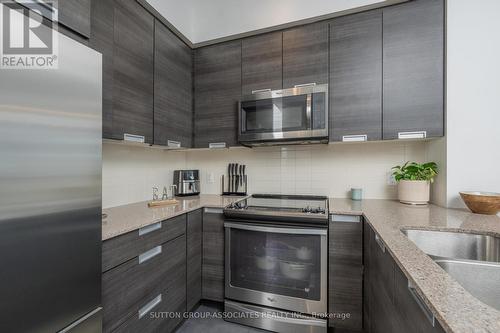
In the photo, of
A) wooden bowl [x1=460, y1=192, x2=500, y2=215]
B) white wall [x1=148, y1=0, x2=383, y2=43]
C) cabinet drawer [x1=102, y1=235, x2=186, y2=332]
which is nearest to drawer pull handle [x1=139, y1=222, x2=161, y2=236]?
cabinet drawer [x1=102, y1=235, x2=186, y2=332]

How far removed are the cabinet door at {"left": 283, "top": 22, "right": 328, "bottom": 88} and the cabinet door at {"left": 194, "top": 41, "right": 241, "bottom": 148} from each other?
46 centimetres

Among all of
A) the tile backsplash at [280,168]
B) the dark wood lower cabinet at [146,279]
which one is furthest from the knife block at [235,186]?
the dark wood lower cabinet at [146,279]

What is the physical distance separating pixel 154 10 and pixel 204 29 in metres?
0.58

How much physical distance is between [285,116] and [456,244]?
1.35 m

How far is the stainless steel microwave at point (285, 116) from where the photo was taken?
1.79 m

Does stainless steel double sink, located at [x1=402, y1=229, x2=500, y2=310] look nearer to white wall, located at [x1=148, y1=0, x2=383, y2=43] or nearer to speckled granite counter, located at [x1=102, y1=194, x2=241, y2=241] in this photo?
speckled granite counter, located at [x1=102, y1=194, x2=241, y2=241]

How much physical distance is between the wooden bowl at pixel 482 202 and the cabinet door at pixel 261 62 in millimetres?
A: 1558

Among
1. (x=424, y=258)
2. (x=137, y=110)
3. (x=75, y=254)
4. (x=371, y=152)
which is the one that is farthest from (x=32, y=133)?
(x=371, y=152)

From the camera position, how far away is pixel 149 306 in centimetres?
133

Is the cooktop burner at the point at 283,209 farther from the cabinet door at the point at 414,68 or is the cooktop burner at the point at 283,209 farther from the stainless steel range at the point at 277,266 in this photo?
the cabinet door at the point at 414,68

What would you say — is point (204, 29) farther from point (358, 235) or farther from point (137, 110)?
point (358, 235)

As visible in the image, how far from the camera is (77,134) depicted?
2.79ft

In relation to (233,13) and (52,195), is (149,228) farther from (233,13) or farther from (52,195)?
(233,13)

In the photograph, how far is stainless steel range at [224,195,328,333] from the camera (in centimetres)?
157
